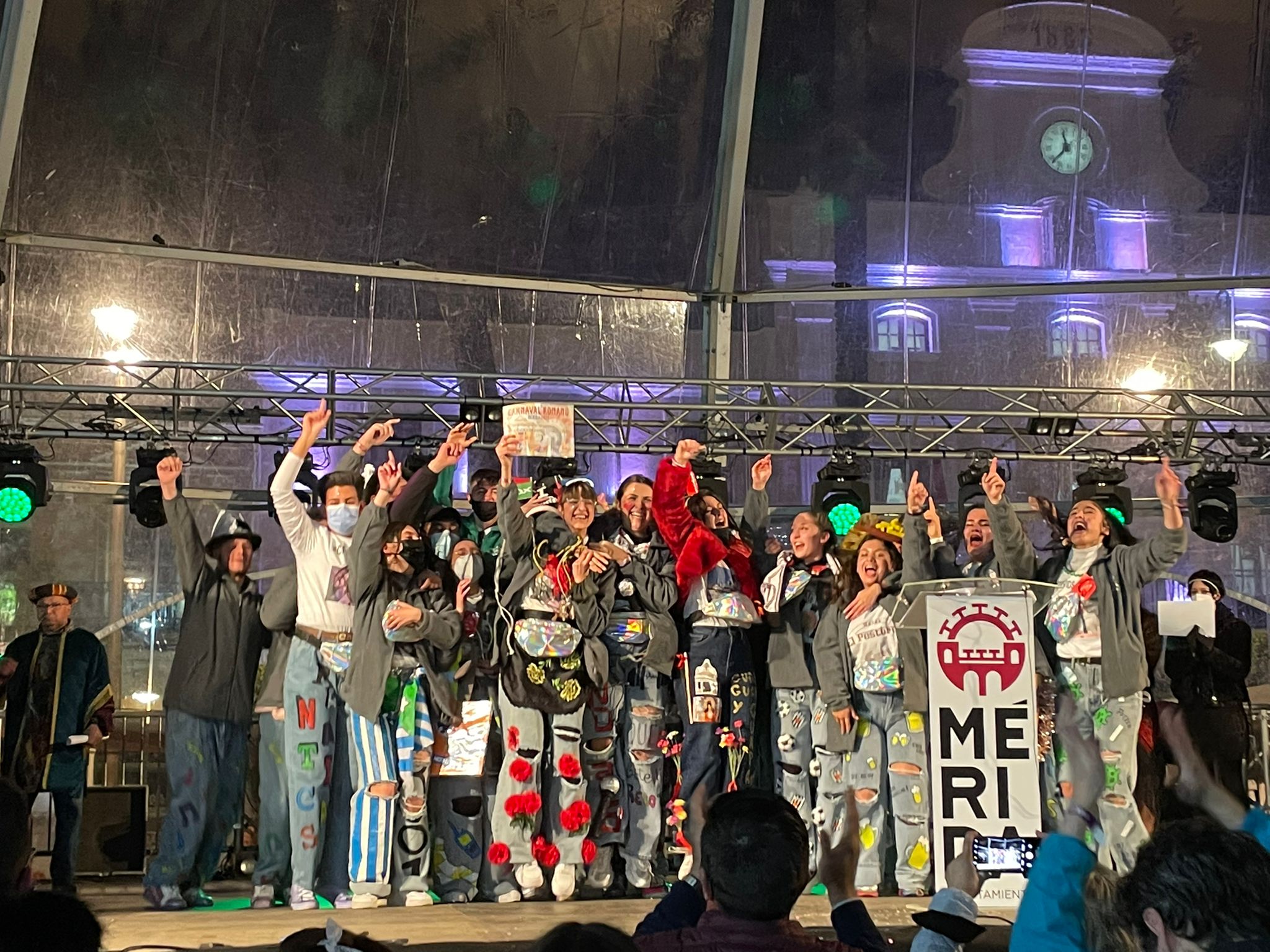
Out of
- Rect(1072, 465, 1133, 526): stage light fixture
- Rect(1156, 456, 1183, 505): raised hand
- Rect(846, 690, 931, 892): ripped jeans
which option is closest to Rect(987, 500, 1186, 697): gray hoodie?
Rect(1156, 456, 1183, 505): raised hand

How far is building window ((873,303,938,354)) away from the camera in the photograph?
8.47 meters

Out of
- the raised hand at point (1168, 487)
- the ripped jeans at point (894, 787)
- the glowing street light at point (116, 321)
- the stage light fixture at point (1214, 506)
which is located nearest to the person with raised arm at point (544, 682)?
the ripped jeans at point (894, 787)

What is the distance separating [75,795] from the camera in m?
6.23

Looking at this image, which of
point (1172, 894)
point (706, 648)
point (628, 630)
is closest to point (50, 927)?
point (1172, 894)

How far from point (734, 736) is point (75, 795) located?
9.50 ft

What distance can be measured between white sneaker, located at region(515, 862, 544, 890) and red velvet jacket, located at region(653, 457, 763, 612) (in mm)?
1380

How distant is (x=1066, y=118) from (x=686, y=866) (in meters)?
4.97

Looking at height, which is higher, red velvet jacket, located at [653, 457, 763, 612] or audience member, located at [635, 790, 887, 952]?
red velvet jacket, located at [653, 457, 763, 612]

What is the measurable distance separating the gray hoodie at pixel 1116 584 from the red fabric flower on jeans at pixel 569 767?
2.20 m

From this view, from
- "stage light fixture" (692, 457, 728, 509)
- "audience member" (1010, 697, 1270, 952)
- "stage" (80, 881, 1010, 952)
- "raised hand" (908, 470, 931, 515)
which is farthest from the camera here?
"stage light fixture" (692, 457, 728, 509)

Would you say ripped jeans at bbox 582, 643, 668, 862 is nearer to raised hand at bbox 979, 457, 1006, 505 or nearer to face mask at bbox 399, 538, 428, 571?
face mask at bbox 399, 538, 428, 571

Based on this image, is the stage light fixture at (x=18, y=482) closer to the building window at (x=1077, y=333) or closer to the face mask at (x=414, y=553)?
the face mask at (x=414, y=553)

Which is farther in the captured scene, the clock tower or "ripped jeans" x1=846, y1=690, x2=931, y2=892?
the clock tower

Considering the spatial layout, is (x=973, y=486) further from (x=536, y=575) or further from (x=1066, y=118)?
(x=1066, y=118)
